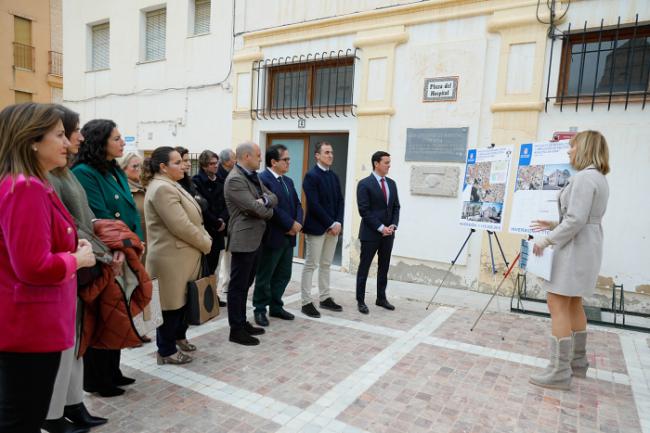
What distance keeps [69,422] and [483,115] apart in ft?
19.2

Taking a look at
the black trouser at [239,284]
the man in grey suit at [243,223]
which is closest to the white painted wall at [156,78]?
the man in grey suit at [243,223]

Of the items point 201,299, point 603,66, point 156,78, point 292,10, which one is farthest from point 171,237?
point 156,78

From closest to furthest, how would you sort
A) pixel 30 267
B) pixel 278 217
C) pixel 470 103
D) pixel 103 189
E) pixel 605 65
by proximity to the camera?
pixel 30 267
pixel 103 189
pixel 278 217
pixel 605 65
pixel 470 103

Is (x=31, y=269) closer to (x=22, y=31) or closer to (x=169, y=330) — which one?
(x=169, y=330)

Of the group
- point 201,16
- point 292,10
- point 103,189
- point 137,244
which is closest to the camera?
point 137,244

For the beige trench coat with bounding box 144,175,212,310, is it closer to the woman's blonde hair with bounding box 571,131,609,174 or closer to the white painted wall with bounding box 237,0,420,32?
the woman's blonde hair with bounding box 571,131,609,174

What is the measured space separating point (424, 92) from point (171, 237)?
15.3ft

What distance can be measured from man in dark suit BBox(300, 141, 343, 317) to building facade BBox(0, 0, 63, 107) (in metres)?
17.5

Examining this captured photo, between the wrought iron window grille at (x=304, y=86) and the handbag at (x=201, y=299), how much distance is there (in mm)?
4431

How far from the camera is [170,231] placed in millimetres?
3332

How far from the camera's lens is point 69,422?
2.60 m

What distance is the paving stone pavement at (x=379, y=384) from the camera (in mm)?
2873

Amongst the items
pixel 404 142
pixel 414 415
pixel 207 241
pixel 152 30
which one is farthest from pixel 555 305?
pixel 152 30

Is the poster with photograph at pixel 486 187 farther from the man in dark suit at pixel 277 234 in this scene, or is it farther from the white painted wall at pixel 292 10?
the white painted wall at pixel 292 10
